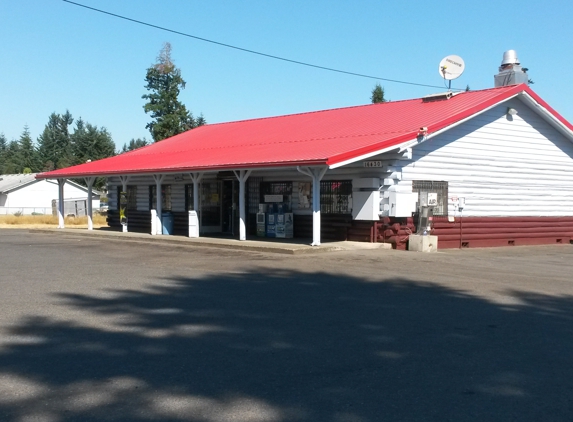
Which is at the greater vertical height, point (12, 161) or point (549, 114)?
point (12, 161)

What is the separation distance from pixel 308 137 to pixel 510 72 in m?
7.63

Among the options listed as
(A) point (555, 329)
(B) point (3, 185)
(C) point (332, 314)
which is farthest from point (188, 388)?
(B) point (3, 185)

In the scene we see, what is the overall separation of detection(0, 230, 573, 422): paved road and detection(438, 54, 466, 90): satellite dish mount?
36.0ft

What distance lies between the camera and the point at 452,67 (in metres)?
23.8

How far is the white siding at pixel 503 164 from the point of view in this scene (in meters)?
21.3

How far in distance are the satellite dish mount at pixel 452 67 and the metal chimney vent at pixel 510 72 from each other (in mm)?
1959

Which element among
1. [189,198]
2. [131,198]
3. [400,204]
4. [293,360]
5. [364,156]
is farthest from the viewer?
[131,198]

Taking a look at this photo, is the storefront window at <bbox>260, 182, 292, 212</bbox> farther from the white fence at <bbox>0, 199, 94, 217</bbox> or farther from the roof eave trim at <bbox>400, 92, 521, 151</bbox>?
the white fence at <bbox>0, 199, 94, 217</bbox>

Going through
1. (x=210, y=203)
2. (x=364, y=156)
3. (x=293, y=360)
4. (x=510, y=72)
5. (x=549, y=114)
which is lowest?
(x=293, y=360)

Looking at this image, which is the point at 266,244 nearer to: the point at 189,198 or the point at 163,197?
the point at 189,198

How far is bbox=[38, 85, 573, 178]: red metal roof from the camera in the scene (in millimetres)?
19609

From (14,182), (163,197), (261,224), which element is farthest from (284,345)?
(14,182)

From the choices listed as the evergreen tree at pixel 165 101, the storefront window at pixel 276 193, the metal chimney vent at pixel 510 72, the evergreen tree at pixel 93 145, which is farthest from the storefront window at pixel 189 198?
the evergreen tree at pixel 93 145

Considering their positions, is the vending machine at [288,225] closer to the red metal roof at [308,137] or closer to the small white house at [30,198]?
the red metal roof at [308,137]
